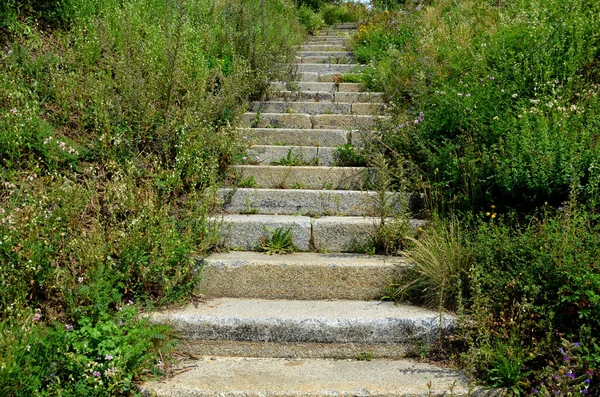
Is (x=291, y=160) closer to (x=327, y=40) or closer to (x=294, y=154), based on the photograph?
(x=294, y=154)

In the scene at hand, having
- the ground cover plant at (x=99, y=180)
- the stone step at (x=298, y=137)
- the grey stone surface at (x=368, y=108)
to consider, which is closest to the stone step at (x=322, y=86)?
the ground cover plant at (x=99, y=180)

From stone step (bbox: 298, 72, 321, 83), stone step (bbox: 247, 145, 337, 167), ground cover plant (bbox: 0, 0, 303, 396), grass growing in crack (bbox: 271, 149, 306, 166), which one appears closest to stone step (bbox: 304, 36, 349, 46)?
stone step (bbox: 298, 72, 321, 83)

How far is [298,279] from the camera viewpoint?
378 cm

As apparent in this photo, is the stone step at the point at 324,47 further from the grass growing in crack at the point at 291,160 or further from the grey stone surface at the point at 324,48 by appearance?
the grass growing in crack at the point at 291,160

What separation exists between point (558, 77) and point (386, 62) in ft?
8.90

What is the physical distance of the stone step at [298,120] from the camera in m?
6.14

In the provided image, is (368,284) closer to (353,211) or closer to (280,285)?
(280,285)

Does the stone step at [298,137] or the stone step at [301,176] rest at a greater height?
the stone step at [298,137]

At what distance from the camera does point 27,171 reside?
3859 millimetres

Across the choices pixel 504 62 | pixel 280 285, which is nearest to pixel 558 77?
pixel 504 62

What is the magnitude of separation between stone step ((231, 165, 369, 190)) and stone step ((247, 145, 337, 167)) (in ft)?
0.87

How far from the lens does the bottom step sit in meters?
2.78

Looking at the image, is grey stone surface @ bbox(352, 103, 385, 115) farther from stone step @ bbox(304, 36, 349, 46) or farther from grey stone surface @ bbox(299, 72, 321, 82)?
stone step @ bbox(304, 36, 349, 46)

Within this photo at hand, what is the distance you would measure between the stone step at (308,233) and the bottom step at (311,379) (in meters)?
1.18
